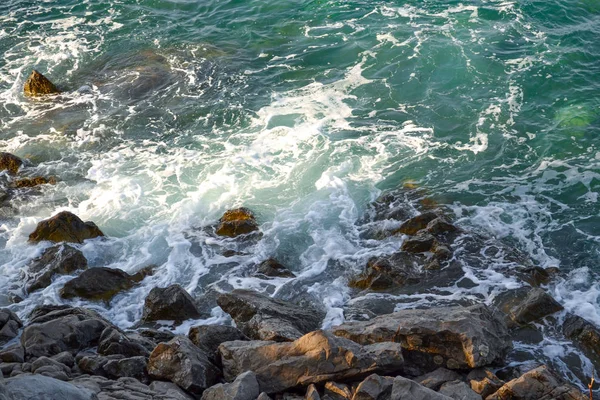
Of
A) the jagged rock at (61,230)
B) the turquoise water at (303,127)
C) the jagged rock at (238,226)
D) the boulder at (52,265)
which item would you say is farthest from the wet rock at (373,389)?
the jagged rock at (61,230)

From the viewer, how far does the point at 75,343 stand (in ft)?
41.1

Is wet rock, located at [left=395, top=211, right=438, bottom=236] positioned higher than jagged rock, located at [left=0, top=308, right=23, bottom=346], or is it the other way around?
jagged rock, located at [left=0, top=308, right=23, bottom=346]

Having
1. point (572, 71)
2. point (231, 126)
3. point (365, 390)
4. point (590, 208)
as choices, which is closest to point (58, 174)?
point (231, 126)

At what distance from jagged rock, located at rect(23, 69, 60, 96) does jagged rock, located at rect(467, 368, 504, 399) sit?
67.1ft

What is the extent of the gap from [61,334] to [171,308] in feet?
9.23

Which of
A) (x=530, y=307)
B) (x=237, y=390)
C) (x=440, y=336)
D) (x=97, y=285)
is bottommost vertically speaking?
(x=530, y=307)

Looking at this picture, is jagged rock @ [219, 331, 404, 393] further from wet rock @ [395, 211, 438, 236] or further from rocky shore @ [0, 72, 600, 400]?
wet rock @ [395, 211, 438, 236]

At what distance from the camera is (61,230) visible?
1803cm

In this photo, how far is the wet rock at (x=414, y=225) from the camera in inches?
685

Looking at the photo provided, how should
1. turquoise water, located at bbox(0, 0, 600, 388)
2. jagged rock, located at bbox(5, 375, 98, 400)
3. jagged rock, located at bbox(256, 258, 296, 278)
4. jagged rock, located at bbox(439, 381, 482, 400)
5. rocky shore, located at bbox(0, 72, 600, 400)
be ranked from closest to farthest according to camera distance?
jagged rock, located at bbox(5, 375, 98, 400) < jagged rock, located at bbox(439, 381, 482, 400) < rocky shore, located at bbox(0, 72, 600, 400) < jagged rock, located at bbox(256, 258, 296, 278) < turquoise water, located at bbox(0, 0, 600, 388)

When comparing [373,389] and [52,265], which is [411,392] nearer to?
[373,389]

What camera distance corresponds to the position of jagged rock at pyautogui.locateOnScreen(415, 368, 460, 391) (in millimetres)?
11133

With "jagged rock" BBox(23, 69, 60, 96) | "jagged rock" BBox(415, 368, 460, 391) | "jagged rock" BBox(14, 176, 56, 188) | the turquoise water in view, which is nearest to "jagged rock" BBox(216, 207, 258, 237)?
the turquoise water

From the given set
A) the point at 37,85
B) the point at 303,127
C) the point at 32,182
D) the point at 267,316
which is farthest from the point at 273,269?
the point at 37,85
